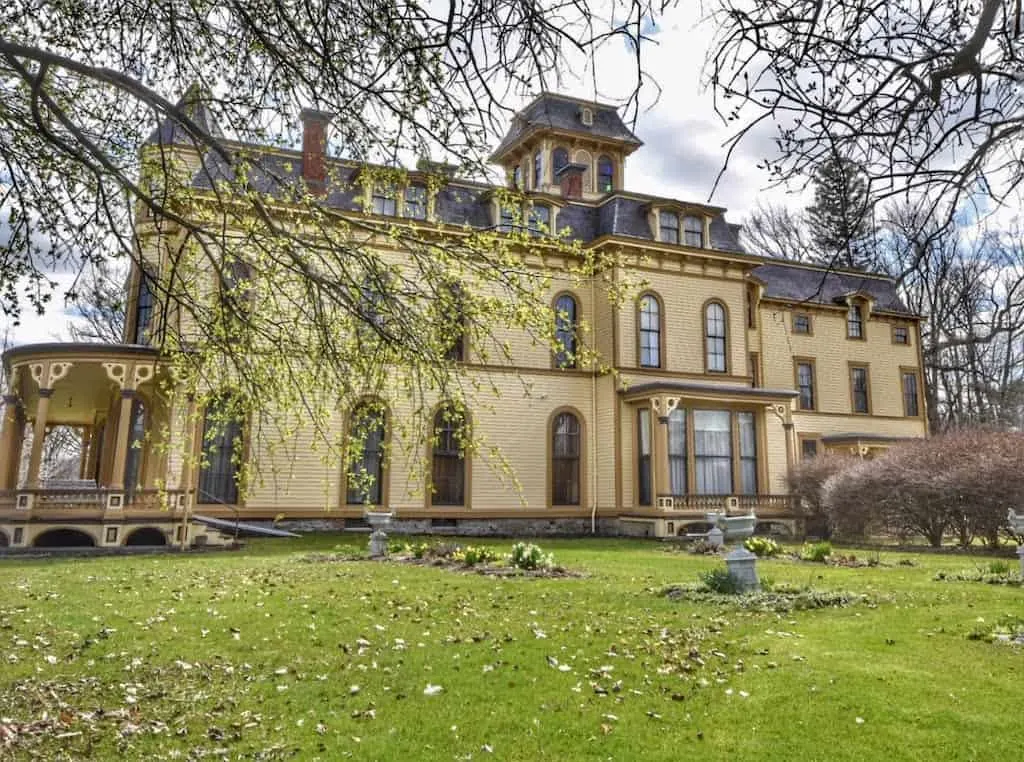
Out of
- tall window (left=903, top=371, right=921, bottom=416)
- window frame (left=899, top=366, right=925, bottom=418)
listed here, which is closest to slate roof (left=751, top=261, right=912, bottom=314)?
window frame (left=899, top=366, right=925, bottom=418)

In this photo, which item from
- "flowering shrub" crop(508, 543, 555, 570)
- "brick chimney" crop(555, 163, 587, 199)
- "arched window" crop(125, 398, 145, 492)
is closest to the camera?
"flowering shrub" crop(508, 543, 555, 570)

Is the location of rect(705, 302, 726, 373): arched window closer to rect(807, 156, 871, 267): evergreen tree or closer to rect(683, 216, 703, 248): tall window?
rect(683, 216, 703, 248): tall window

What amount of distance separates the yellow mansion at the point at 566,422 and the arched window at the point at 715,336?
0.05 m

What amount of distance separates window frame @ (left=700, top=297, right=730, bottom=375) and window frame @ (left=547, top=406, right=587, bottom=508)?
5020 mm

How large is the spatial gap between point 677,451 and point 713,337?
16.4 feet

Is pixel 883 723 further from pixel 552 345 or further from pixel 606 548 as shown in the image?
pixel 606 548

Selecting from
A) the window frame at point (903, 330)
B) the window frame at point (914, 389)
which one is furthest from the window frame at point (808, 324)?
the window frame at point (914, 389)

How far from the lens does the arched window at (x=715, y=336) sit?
2592 centimetres

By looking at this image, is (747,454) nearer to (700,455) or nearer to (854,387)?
(700,455)

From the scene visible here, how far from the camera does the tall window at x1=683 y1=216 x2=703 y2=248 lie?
26228 millimetres

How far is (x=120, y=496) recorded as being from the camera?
16.0 metres

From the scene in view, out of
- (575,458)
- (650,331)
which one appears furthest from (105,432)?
(650,331)

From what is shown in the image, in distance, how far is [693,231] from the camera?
26391 millimetres

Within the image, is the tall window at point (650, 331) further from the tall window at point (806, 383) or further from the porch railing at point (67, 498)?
the porch railing at point (67, 498)
